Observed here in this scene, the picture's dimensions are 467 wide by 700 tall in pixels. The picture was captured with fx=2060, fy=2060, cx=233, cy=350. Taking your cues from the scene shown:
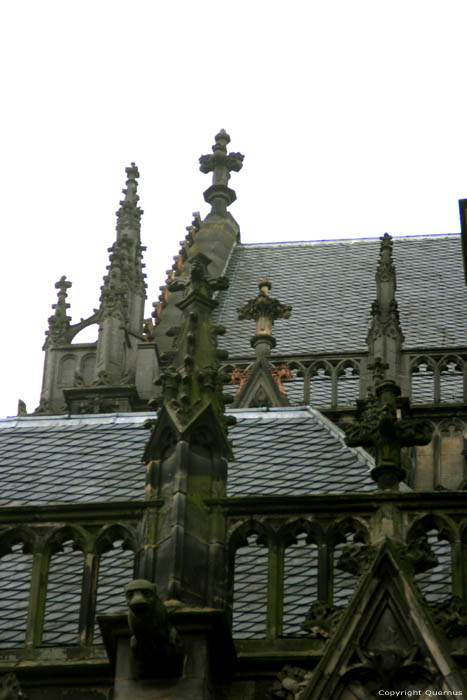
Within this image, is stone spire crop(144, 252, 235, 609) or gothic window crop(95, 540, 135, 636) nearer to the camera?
stone spire crop(144, 252, 235, 609)

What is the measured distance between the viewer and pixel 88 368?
34500mm

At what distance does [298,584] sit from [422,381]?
16141mm

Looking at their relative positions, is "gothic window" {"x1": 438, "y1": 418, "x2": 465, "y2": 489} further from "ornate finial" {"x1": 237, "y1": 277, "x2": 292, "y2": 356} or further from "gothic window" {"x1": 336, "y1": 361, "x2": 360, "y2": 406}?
"ornate finial" {"x1": 237, "y1": 277, "x2": 292, "y2": 356}

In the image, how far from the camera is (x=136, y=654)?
45.1 ft

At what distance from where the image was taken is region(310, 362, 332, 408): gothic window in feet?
109

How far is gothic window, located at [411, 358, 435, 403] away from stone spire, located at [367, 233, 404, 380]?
350 mm

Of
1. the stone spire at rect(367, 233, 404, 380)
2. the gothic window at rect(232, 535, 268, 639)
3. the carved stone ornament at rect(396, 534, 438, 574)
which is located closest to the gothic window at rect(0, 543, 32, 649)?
the gothic window at rect(232, 535, 268, 639)

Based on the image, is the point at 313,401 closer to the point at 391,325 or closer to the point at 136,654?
the point at 391,325

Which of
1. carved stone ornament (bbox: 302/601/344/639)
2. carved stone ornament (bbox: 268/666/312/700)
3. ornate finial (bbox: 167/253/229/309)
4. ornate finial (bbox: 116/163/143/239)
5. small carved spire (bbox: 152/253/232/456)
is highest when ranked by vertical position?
ornate finial (bbox: 116/163/143/239)

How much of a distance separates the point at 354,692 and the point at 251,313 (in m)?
18.5

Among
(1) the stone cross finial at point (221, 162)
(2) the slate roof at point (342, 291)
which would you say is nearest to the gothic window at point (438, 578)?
(2) the slate roof at point (342, 291)

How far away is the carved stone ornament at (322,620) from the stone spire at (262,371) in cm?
1539

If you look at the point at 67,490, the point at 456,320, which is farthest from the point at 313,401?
the point at 67,490

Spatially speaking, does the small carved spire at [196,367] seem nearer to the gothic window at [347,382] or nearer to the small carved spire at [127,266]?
the gothic window at [347,382]
